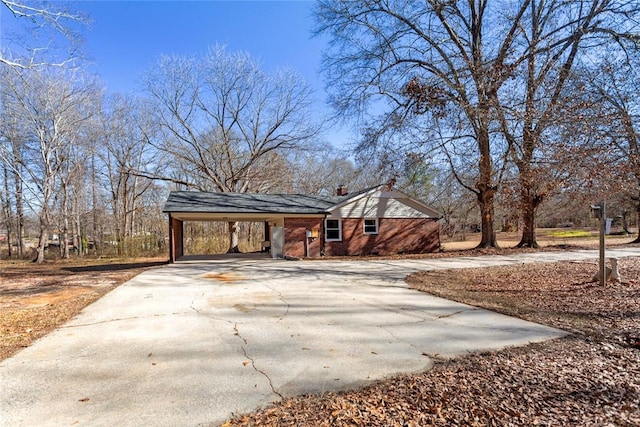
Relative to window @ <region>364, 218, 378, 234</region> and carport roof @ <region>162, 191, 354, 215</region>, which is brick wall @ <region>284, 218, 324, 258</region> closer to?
carport roof @ <region>162, 191, 354, 215</region>

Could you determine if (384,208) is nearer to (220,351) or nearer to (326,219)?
(326,219)

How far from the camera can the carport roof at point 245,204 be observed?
17.2 meters

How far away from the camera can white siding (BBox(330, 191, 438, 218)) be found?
20.9 metres

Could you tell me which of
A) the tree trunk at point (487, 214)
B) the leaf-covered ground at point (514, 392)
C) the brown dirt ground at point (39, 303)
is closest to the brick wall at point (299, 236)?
the brown dirt ground at point (39, 303)

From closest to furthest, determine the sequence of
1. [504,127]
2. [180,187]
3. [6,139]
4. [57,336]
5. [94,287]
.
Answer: [57,336], [504,127], [94,287], [6,139], [180,187]

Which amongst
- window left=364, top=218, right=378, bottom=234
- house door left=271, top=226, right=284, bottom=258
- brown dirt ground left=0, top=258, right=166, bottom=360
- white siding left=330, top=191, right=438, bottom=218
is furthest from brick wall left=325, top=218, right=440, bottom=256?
brown dirt ground left=0, top=258, right=166, bottom=360

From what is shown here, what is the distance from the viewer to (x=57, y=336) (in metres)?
5.11

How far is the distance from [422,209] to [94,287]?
702 inches

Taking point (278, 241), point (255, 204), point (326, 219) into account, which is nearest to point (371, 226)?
point (326, 219)

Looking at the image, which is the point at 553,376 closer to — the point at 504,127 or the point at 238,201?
the point at 504,127

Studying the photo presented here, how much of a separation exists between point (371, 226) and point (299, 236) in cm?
477

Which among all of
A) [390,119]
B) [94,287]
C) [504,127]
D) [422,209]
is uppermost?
[390,119]

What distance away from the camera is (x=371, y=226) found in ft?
70.3

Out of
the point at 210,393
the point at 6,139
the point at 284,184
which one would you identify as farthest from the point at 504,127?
the point at 6,139
